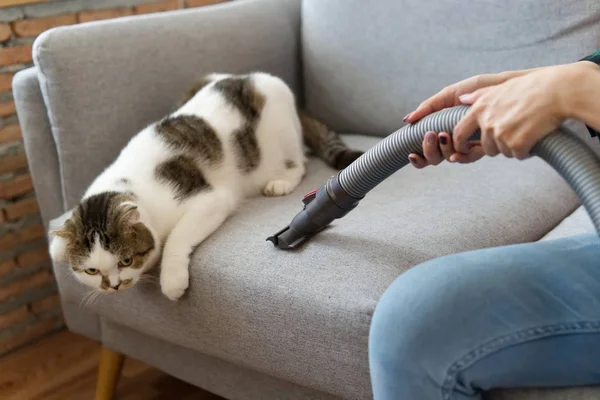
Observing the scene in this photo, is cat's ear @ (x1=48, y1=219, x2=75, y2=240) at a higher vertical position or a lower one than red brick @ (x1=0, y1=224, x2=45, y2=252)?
higher

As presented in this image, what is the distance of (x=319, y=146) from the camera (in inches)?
70.3

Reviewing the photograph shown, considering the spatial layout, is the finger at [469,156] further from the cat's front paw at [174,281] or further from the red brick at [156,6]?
the red brick at [156,6]

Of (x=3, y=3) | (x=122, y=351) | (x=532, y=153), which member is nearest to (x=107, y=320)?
(x=122, y=351)

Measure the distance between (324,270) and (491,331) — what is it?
0.38 meters

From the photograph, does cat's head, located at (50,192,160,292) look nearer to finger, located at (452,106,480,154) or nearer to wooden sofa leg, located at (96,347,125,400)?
wooden sofa leg, located at (96,347,125,400)

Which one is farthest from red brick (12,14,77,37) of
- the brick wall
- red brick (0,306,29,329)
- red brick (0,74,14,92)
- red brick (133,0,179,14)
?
red brick (0,306,29,329)

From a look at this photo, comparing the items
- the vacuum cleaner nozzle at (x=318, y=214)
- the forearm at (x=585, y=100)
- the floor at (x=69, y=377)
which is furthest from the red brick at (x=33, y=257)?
the forearm at (x=585, y=100)

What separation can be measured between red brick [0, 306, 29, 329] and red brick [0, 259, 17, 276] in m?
0.13

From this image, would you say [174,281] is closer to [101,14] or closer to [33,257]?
[33,257]

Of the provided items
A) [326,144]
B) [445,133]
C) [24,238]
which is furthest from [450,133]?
[24,238]

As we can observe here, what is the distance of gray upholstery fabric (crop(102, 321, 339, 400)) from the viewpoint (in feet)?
4.15

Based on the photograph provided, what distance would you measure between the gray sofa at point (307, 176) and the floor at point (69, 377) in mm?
252

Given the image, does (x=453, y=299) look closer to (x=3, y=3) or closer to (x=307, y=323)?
(x=307, y=323)

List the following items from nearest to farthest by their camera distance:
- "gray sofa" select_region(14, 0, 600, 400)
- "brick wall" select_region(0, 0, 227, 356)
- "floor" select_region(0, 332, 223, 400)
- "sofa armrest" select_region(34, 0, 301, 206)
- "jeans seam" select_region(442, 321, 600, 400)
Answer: "jeans seam" select_region(442, 321, 600, 400) → "gray sofa" select_region(14, 0, 600, 400) → "sofa armrest" select_region(34, 0, 301, 206) → "floor" select_region(0, 332, 223, 400) → "brick wall" select_region(0, 0, 227, 356)
